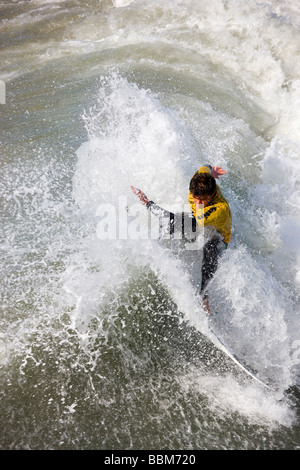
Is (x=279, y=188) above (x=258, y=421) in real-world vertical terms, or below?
above

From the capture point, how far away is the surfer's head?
3.03m

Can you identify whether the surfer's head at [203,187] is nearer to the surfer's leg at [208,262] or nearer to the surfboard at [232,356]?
the surfer's leg at [208,262]

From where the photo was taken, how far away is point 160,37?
705cm

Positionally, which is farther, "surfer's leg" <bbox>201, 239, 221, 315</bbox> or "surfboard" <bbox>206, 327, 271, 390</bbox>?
"surfer's leg" <bbox>201, 239, 221, 315</bbox>

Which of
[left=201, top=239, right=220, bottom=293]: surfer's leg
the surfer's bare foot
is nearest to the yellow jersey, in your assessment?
[left=201, top=239, right=220, bottom=293]: surfer's leg

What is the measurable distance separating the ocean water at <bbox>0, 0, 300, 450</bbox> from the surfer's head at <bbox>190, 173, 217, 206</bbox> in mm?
859

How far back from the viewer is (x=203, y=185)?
3.03 meters

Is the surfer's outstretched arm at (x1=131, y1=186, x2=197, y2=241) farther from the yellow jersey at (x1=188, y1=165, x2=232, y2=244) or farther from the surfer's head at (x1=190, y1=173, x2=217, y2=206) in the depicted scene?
the surfer's head at (x1=190, y1=173, x2=217, y2=206)

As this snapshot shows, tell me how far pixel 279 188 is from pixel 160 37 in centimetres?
449

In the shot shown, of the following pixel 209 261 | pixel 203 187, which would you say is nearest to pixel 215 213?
pixel 203 187

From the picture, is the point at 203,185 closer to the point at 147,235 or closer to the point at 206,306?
the point at 147,235
